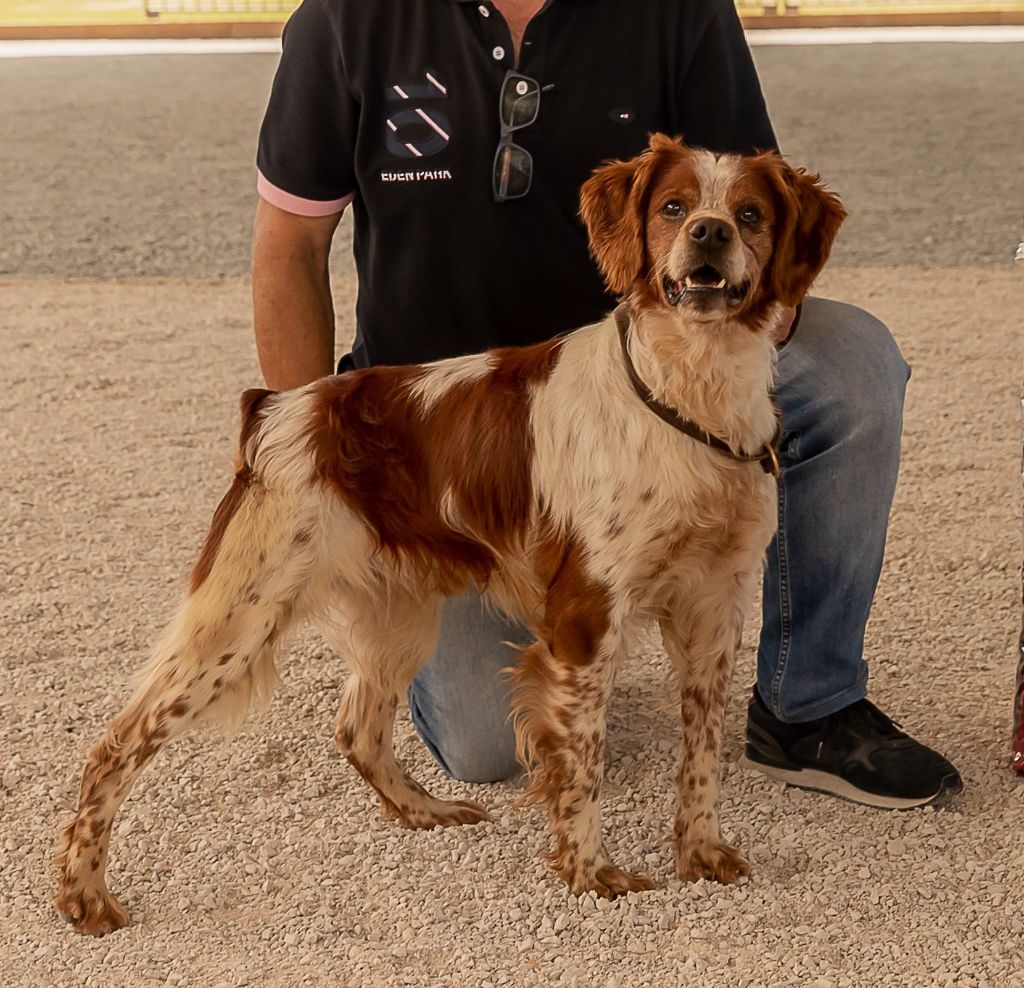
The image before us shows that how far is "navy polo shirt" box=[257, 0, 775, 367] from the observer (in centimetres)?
260

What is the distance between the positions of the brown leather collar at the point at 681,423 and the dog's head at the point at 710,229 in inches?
3.4

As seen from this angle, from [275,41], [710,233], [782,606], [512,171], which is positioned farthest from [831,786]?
[275,41]

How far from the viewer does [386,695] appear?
2.60 m

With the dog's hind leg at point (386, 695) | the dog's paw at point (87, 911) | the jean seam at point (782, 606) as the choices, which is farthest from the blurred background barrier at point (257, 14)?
the dog's paw at point (87, 911)

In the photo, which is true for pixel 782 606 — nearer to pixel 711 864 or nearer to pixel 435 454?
pixel 711 864

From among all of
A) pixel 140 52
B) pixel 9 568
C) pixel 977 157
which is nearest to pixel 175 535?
pixel 9 568

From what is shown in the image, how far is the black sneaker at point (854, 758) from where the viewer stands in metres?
2.61

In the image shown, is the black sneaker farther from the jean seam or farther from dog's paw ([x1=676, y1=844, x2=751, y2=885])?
dog's paw ([x1=676, y1=844, x2=751, y2=885])

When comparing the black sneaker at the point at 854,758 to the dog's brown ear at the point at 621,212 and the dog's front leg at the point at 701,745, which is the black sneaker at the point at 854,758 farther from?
the dog's brown ear at the point at 621,212

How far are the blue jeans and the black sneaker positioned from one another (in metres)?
0.04

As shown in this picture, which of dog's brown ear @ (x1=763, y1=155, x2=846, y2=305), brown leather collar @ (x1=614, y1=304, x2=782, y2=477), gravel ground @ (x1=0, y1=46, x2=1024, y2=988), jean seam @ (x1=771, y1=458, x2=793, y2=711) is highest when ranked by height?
dog's brown ear @ (x1=763, y1=155, x2=846, y2=305)

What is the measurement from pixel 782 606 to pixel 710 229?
0.89 meters

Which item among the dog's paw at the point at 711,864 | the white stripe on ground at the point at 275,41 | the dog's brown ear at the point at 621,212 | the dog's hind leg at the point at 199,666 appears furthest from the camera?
the white stripe on ground at the point at 275,41

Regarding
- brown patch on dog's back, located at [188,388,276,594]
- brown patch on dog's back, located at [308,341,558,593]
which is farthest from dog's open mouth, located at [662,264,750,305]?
brown patch on dog's back, located at [188,388,276,594]
